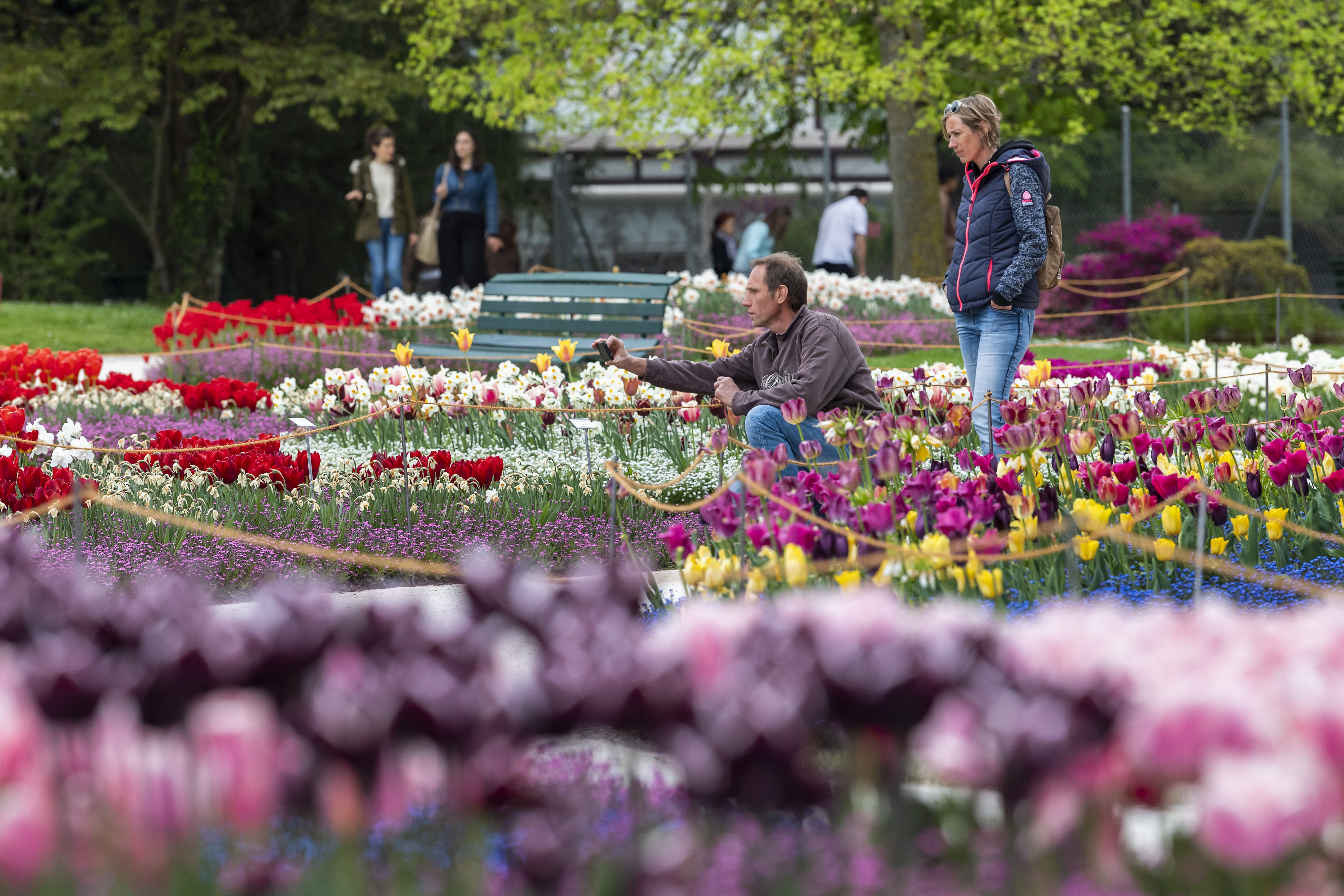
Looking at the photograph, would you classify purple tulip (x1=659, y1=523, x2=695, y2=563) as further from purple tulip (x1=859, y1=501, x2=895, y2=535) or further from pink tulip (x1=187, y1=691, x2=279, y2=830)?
pink tulip (x1=187, y1=691, x2=279, y2=830)

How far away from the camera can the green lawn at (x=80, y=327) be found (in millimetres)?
16234

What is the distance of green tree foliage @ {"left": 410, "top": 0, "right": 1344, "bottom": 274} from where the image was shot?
16.3 meters

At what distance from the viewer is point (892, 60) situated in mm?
16797

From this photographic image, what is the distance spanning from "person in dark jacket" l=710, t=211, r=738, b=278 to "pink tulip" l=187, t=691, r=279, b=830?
49.3 ft

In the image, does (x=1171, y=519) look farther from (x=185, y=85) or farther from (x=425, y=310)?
(x=185, y=85)

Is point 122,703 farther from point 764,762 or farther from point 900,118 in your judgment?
point 900,118

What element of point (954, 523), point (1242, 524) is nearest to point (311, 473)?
point (954, 523)

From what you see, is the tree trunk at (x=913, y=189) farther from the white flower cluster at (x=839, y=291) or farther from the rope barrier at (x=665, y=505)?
the rope barrier at (x=665, y=505)

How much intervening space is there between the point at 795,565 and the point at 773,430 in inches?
87.3

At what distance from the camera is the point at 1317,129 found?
2083cm

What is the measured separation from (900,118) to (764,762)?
1593 centimetres

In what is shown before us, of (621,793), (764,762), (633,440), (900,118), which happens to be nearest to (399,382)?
(633,440)

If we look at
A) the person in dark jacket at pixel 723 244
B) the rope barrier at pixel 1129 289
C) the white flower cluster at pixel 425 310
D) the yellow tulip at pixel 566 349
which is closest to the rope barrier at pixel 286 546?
the yellow tulip at pixel 566 349

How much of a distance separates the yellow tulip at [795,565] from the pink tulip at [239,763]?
191 centimetres
